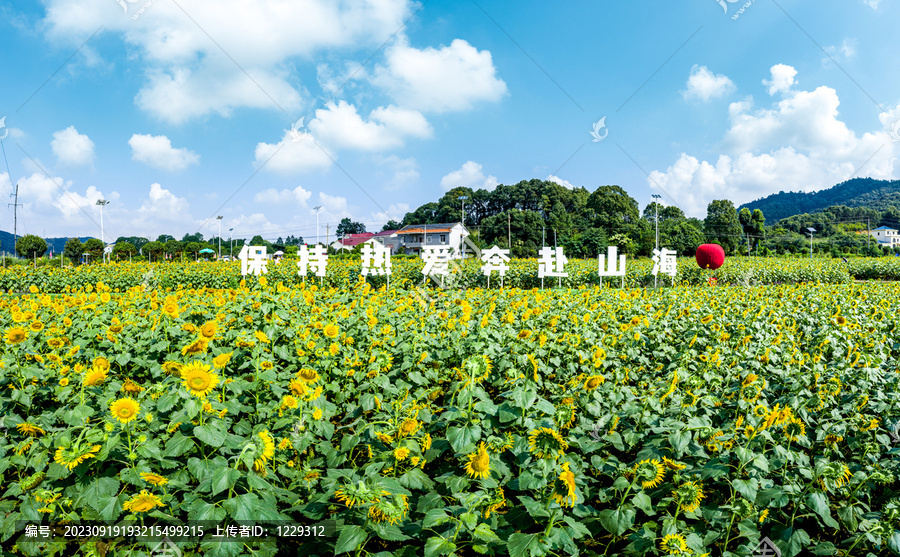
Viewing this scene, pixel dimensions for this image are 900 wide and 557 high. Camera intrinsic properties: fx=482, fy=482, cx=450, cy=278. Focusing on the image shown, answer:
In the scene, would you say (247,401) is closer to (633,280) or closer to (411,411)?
(411,411)

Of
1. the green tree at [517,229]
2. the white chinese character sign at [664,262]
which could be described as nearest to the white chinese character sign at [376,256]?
the white chinese character sign at [664,262]

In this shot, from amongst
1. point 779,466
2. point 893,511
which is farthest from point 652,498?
point 893,511

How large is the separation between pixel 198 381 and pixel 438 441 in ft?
3.08

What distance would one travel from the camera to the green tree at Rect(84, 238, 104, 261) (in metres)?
34.6

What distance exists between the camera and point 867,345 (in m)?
3.34

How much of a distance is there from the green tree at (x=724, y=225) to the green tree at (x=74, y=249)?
187 ft

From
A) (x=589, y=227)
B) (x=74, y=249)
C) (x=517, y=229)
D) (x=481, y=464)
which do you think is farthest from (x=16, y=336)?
(x=589, y=227)

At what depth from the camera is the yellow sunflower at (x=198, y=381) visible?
1676mm

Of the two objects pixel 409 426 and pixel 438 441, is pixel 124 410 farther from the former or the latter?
pixel 438 441

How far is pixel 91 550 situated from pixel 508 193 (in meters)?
61.7

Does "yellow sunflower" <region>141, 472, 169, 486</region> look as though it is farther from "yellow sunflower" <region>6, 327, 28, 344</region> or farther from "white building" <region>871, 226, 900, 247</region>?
"white building" <region>871, 226, 900, 247</region>

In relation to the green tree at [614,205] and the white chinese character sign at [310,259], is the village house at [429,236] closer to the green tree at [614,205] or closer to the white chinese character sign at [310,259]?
the green tree at [614,205]

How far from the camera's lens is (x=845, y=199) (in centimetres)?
7912

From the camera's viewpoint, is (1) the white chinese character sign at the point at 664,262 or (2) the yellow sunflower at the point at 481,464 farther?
(1) the white chinese character sign at the point at 664,262
